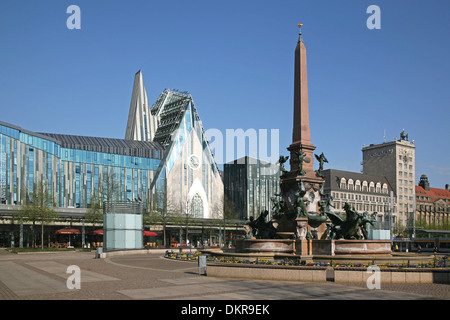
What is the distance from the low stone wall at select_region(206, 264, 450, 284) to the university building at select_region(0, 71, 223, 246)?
62222 mm

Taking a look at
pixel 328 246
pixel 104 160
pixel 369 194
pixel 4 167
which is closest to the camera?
pixel 328 246

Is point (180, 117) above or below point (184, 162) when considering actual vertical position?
above

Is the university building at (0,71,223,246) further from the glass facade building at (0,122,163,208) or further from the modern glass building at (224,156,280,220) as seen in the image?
the modern glass building at (224,156,280,220)

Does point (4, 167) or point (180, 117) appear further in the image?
point (180, 117)

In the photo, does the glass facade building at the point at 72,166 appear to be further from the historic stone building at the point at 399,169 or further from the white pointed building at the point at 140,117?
the historic stone building at the point at 399,169

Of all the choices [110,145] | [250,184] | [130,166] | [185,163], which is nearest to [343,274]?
[130,166]

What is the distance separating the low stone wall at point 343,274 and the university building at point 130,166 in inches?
2450

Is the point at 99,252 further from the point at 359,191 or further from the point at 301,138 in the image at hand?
the point at 359,191

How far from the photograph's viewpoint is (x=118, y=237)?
4903 cm

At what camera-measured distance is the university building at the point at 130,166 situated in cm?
8862

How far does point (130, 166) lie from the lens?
360 feet

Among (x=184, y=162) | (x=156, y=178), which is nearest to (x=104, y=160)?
(x=156, y=178)

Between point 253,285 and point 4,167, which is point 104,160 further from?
point 253,285
